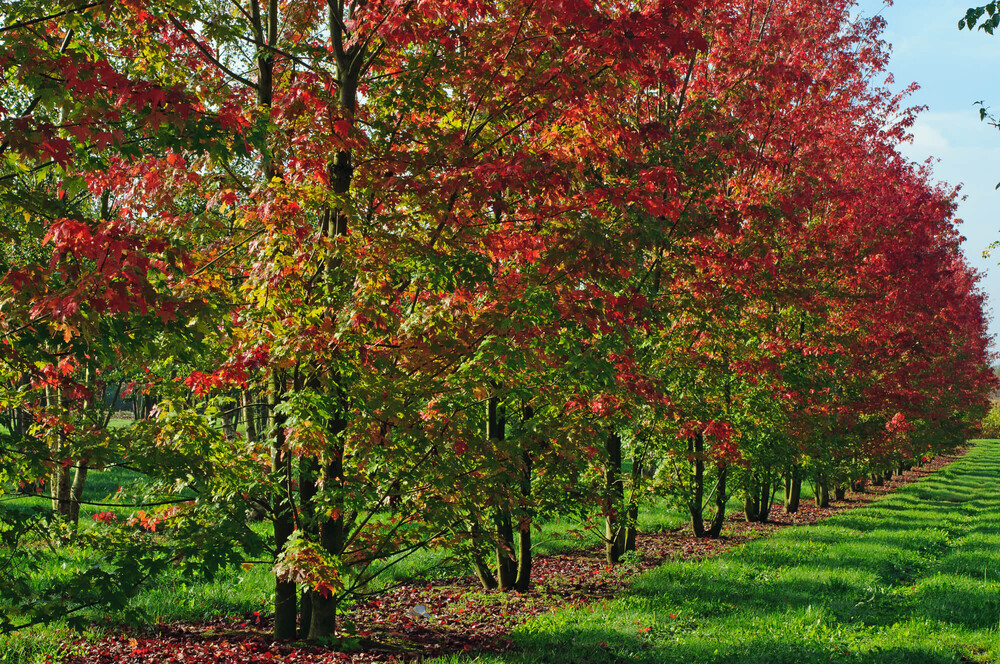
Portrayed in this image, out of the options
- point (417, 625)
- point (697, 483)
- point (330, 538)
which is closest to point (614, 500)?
point (417, 625)

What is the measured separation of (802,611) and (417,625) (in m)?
4.86

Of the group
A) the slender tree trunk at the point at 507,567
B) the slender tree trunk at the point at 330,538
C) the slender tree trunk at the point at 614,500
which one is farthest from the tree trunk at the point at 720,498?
the slender tree trunk at the point at 330,538

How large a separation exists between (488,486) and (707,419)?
22.1 ft

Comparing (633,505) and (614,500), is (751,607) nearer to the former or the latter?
(614,500)

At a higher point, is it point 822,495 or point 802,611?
point 802,611

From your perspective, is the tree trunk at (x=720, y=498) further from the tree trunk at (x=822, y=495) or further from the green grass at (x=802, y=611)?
the tree trunk at (x=822, y=495)

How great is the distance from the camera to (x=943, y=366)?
2823 centimetres

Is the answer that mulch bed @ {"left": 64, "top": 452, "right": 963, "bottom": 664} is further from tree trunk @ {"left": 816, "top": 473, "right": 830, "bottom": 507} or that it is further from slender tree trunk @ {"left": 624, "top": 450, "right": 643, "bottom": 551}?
tree trunk @ {"left": 816, "top": 473, "right": 830, "bottom": 507}

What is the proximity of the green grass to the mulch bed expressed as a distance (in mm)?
595

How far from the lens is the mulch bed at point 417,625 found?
6934 millimetres

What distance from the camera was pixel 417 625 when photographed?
875 centimetres

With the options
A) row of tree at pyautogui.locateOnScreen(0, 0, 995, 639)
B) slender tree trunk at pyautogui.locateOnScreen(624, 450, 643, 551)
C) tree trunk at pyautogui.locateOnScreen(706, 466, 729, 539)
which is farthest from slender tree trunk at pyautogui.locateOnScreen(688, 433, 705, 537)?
row of tree at pyautogui.locateOnScreen(0, 0, 995, 639)

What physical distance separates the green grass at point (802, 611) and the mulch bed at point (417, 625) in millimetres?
595

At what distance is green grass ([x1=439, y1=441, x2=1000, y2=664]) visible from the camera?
24.0 feet
